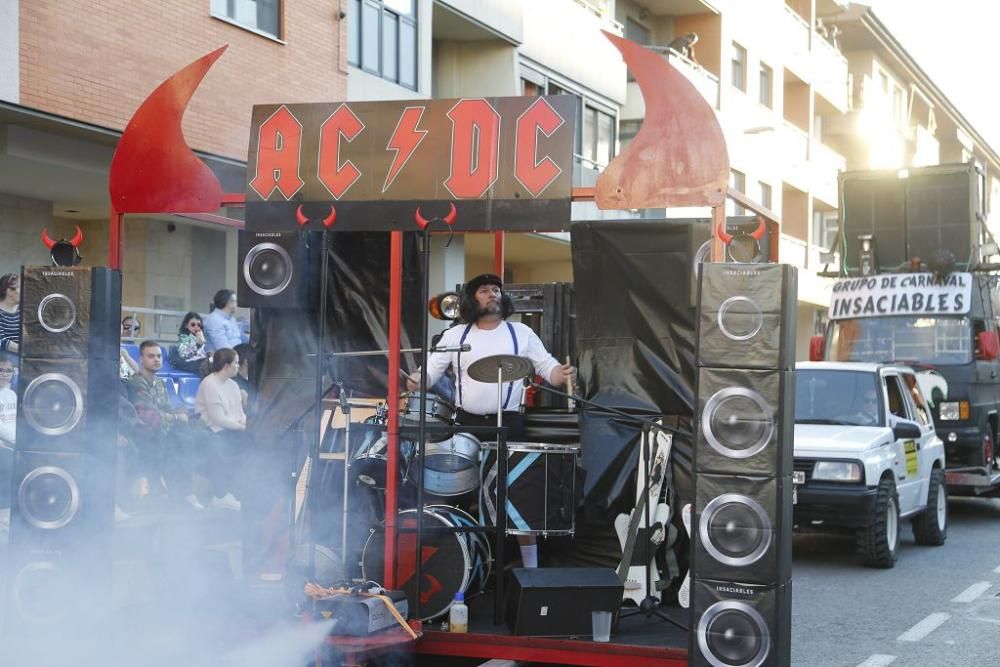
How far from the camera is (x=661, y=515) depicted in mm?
7438

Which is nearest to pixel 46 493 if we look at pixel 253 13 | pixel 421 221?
pixel 421 221

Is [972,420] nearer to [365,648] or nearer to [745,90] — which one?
[365,648]

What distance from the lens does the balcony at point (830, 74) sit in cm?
4053

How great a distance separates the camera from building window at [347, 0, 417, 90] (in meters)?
17.9

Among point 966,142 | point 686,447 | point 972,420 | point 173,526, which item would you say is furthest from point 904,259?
point 966,142

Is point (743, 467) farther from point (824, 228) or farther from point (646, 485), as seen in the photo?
point (824, 228)

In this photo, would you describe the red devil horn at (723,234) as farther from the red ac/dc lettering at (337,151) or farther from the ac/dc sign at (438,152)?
the red ac/dc lettering at (337,151)

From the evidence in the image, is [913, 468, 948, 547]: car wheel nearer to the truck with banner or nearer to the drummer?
the truck with banner

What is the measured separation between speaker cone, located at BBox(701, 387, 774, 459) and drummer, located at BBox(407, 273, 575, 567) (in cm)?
180

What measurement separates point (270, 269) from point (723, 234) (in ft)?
10.4

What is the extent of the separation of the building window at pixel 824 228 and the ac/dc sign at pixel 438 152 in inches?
1439

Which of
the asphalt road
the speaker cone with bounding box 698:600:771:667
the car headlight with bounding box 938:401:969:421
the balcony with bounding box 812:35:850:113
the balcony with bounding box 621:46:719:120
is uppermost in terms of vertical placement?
the balcony with bounding box 812:35:850:113

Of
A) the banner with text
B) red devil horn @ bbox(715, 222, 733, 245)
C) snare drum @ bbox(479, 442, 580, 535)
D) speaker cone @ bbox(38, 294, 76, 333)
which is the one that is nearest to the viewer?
red devil horn @ bbox(715, 222, 733, 245)

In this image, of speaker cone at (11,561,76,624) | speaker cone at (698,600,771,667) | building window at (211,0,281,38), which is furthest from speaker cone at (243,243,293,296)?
building window at (211,0,281,38)
